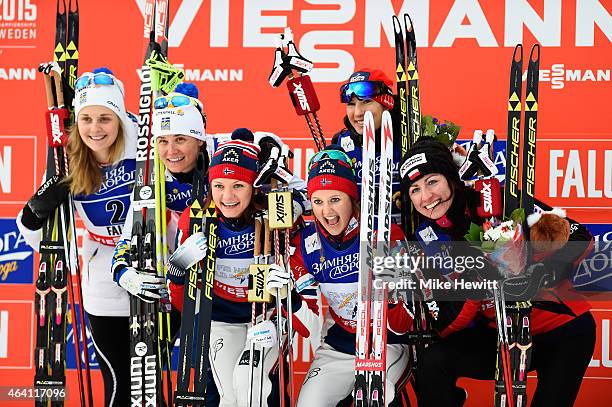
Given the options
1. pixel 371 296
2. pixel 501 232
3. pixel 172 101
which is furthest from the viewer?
pixel 172 101

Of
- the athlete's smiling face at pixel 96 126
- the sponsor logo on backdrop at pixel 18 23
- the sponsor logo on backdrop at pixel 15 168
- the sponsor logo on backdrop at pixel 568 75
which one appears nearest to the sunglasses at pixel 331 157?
the athlete's smiling face at pixel 96 126

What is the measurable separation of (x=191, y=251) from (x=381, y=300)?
837mm

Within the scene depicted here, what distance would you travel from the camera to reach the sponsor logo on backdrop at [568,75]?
457cm

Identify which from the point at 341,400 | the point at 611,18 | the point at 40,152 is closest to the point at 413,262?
the point at 341,400

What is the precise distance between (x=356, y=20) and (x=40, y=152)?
1923 mm

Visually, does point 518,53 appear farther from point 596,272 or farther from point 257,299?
point 257,299

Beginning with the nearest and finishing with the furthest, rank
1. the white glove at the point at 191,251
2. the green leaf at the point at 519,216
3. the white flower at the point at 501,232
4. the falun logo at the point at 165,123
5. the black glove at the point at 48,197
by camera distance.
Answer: the white flower at the point at 501,232
the green leaf at the point at 519,216
the white glove at the point at 191,251
the falun logo at the point at 165,123
the black glove at the point at 48,197

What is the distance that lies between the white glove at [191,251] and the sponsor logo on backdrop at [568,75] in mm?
2124

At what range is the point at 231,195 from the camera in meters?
3.66

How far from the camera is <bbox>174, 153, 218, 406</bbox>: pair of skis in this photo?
3.64m

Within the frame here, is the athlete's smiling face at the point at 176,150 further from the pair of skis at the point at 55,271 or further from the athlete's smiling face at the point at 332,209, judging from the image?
the athlete's smiling face at the point at 332,209

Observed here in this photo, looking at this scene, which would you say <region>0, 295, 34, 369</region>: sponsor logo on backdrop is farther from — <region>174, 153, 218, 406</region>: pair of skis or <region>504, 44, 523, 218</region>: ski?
<region>504, 44, 523, 218</region>: ski

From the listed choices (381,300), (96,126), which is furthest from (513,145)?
(96,126)

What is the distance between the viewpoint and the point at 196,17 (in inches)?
187
